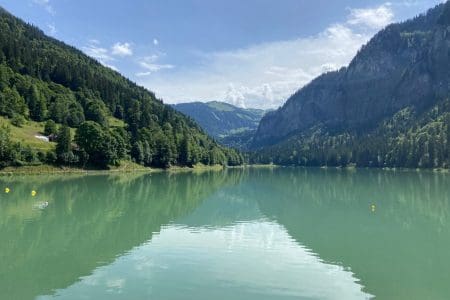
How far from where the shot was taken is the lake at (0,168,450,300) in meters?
25.3

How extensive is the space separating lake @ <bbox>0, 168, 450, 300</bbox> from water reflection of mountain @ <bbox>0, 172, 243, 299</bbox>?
0.35ft

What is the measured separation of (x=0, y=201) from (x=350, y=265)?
4874cm

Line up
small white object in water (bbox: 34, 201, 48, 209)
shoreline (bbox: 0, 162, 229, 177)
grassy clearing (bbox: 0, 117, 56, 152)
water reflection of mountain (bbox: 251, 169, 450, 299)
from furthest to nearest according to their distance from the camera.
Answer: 1. grassy clearing (bbox: 0, 117, 56, 152)
2. shoreline (bbox: 0, 162, 229, 177)
3. small white object in water (bbox: 34, 201, 48, 209)
4. water reflection of mountain (bbox: 251, 169, 450, 299)

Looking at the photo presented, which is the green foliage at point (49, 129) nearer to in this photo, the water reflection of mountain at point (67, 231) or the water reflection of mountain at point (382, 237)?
the water reflection of mountain at point (67, 231)

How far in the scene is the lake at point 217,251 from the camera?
996 inches

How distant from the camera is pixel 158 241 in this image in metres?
38.9

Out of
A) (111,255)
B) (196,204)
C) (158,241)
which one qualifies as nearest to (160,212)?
(196,204)

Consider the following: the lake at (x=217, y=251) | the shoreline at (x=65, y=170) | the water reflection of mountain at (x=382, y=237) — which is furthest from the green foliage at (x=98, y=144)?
the water reflection of mountain at (x=382, y=237)

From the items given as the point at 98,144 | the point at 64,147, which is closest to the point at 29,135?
the point at 64,147

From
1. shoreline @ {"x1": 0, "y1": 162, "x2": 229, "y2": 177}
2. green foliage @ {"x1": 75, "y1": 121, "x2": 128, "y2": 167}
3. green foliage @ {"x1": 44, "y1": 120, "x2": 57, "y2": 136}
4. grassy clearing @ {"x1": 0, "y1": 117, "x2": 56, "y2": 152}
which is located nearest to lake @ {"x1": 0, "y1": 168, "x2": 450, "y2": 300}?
shoreline @ {"x1": 0, "y1": 162, "x2": 229, "y2": 177}

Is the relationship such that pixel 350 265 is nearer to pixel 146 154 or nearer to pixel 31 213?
pixel 31 213

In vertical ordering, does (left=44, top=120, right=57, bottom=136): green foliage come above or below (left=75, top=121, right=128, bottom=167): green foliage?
above

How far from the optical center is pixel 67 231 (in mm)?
42344

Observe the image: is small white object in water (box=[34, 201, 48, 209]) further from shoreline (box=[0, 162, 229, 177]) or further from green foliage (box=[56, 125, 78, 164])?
green foliage (box=[56, 125, 78, 164])
